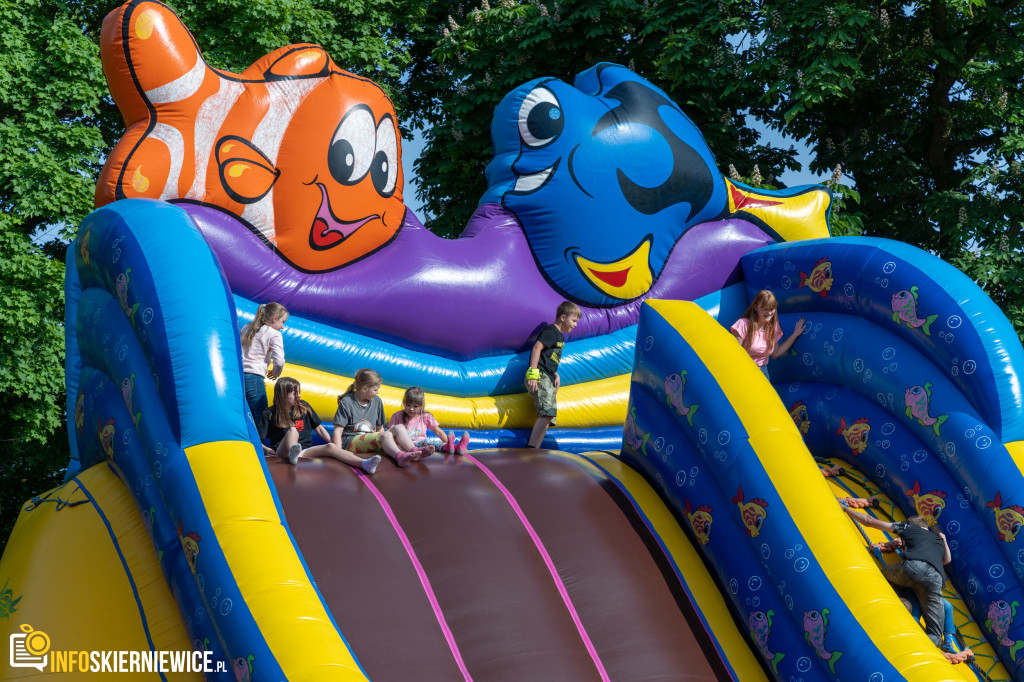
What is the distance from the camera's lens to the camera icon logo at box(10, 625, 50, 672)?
3.77 meters

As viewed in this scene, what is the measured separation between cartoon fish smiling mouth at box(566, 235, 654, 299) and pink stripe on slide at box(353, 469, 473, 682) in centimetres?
260

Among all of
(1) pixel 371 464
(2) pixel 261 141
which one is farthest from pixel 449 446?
(2) pixel 261 141

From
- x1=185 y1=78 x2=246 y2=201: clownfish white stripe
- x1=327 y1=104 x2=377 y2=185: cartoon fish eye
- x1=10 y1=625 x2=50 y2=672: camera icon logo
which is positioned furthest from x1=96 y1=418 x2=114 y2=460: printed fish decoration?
x1=327 y1=104 x2=377 y2=185: cartoon fish eye

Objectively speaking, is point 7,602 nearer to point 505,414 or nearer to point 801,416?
point 505,414

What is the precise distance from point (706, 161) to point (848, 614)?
4.02 m

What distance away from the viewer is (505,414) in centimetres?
604

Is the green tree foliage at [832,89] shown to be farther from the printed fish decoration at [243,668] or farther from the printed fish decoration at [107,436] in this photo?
the printed fish decoration at [243,668]

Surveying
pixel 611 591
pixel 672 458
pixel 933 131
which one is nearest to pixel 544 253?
pixel 672 458

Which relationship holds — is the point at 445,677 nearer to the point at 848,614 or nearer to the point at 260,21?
the point at 848,614

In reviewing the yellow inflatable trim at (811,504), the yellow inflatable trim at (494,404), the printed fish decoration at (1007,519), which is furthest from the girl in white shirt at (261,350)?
the printed fish decoration at (1007,519)

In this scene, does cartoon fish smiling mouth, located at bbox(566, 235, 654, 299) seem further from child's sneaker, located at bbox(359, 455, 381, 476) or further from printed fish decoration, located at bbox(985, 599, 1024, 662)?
printed fish decoration, located at bbox(985, 599, 1024, 662)

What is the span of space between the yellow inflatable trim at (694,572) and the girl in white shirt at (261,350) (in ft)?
5.54

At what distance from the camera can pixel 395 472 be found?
463cm

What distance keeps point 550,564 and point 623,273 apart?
2850 mm
